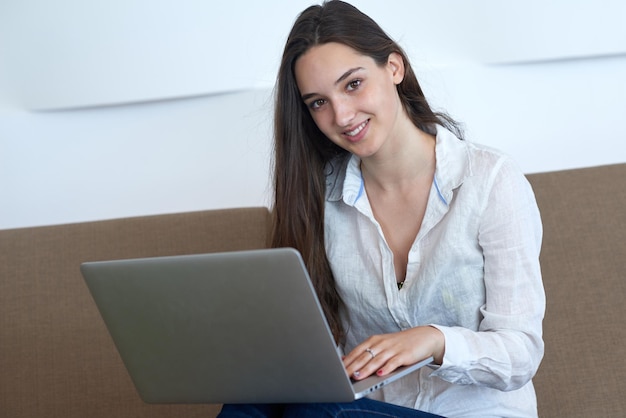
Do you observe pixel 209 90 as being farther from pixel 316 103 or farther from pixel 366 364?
pixel 366 364

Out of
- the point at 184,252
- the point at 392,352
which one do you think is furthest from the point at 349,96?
the point at 184,252

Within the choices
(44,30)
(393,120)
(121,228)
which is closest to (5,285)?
(121,228)

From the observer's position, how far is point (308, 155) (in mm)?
1904

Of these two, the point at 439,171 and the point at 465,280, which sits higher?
the point at 439,171

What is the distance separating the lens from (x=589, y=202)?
7.23ft

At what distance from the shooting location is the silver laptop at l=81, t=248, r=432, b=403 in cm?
127

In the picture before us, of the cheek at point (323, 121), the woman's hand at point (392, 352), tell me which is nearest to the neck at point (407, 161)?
the cheek at point (323, 121)

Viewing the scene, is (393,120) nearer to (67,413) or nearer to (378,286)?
(378,286)

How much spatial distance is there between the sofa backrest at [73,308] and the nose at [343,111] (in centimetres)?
66

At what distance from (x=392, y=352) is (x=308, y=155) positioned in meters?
0.62

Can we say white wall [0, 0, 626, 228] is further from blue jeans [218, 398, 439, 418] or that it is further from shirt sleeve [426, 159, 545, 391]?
blue jeans [218, 398, 439, 418]

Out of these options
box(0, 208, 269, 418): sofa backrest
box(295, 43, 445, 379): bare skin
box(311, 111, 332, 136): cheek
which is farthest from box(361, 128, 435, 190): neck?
box(0, 208, 269, 418): sofa backrest

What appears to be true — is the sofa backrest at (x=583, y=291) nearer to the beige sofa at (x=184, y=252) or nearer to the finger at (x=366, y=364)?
the beige sofa at (x=184, y=252)

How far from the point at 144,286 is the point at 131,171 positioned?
1.18 m
